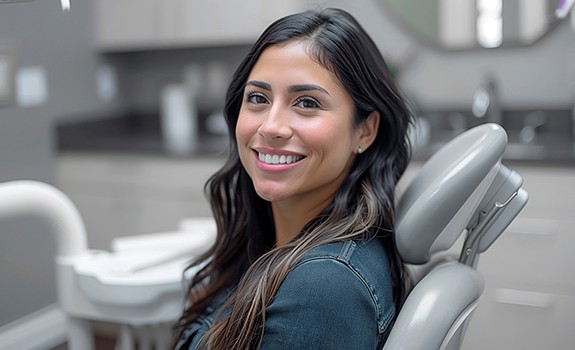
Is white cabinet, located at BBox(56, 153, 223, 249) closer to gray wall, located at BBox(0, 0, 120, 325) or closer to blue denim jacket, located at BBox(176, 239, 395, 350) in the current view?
gray wall, located at BBox(0, 0, 120, 325)

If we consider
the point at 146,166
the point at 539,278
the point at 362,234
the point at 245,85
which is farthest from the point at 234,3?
the point at 362,234

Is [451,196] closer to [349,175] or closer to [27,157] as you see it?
[349,175]

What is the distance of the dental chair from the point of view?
38.0 inches

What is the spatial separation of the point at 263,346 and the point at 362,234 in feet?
0.71

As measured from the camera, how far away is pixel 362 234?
1.05 metres

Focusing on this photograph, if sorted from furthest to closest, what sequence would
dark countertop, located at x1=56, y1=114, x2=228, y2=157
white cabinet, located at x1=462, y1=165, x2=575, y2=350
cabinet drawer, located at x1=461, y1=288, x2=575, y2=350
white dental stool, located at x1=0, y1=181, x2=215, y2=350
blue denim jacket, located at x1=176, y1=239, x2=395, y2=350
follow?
dark countertop, located at x1=56, y1=114, x2=228, y2=157, white cabinet, located at x1=462, y1=165, x2=575, y2=350, cabinet drawer, located at x1=461, y1=288, x2=575, y2=350, white dental stool, located at x1=0, y1=181, x2=215, y2=350, blue denim jacket, located at x1=176, y1=239, x2=395, y2=350

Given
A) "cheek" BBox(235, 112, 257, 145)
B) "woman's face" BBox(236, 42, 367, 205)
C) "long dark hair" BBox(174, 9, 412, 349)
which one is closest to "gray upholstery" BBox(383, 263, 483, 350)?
"long dark hair" BBox(174, 9, 412, 349)

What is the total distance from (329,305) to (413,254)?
18cm

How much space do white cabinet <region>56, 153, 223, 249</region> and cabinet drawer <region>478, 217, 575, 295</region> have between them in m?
1.03

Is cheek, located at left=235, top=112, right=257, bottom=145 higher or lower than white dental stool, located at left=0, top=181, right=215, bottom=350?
higher

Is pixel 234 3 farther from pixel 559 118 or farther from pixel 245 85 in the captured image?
pixel 245 85

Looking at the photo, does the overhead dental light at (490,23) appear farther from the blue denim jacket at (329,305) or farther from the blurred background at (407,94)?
the blue denim jacket at (329,305)

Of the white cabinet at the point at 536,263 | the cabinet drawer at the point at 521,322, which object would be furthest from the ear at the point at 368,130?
the white cabinet at the point at 536,263

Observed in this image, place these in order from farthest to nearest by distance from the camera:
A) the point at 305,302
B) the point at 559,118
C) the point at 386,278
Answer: the point at 559,118
the point at 386,278
the point at 305,302
